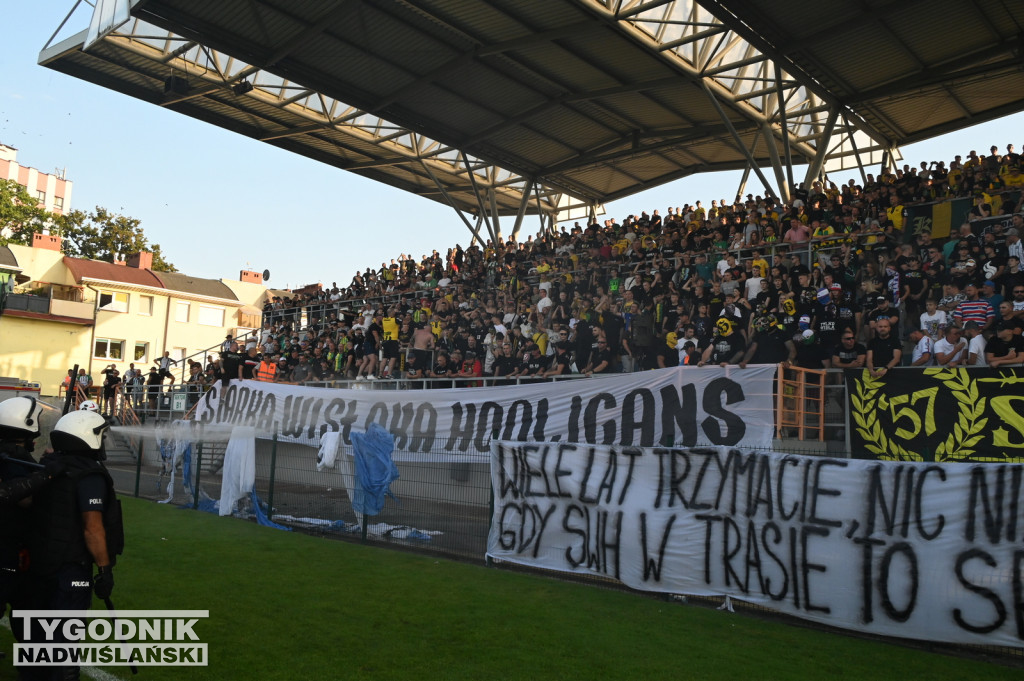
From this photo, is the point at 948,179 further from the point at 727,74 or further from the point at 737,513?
the point at 737,513

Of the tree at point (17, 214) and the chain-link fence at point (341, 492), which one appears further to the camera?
the tree at point (17, 214)

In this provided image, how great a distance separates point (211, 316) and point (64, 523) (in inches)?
1959

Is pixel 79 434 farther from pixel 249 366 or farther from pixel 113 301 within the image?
pixel 113 301

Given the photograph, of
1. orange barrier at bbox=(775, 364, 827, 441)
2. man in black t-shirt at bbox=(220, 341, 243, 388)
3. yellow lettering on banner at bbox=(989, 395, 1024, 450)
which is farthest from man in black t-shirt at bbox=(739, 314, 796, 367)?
man in black t-shirt at bbox=(220, 341, 243, 388)

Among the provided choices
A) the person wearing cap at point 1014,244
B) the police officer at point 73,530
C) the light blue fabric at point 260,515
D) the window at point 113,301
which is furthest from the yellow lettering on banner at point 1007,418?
the window at point 113,301

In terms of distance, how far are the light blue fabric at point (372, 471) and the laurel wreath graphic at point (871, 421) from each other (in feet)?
21.9

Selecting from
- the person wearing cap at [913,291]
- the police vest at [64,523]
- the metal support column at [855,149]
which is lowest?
the police vest at [64,523]

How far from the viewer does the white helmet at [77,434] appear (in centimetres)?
505

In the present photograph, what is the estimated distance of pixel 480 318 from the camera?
1973cm

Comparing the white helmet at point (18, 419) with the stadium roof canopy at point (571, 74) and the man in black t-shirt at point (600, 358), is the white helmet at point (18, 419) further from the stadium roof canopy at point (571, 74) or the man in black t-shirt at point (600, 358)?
the stadium roof canopy at point (571, 74)

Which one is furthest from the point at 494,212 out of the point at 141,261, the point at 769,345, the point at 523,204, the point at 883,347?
the point at 141,261

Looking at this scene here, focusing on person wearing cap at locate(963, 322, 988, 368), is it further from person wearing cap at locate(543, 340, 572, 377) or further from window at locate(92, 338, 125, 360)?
window at locate(92, 338, 125, 360)

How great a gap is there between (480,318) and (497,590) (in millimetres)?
11182

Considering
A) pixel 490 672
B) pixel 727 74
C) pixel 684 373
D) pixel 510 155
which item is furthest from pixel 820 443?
pixel 510 155
